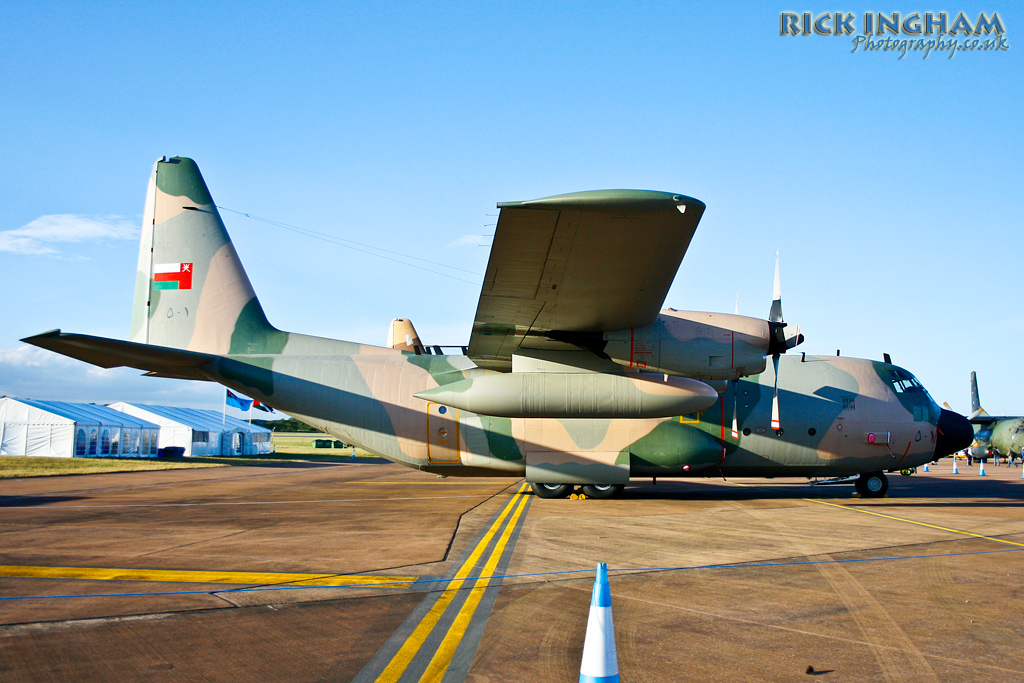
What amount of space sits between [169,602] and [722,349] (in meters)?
10.1

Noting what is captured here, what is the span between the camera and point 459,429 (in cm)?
1539

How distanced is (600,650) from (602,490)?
1270cm

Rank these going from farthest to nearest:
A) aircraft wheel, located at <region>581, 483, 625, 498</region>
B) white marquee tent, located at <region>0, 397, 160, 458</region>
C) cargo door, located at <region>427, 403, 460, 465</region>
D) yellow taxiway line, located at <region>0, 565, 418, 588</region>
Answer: white marquee tent, located at <region>0, 397, 160, 458</region>
aircraft wheel, located at <region>581, 483, 625, 498</region>
cargo door, located at <region>427, 403, 460, 465</region>
yellow taxiway line, located at <region>0, 565, 418, 588</region>

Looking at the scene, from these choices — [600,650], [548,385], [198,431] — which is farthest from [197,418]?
[600,650]

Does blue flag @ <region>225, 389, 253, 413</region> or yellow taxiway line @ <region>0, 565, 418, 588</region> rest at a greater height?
blue flag @ <region>225, 389, 253, 413</region>

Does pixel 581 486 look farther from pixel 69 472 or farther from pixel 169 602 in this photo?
pixel 69 472

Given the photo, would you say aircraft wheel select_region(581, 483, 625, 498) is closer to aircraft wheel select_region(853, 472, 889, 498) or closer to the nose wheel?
the nose wheel

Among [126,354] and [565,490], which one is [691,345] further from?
[126,354]

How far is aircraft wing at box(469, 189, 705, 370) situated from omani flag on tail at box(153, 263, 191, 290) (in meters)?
7.44


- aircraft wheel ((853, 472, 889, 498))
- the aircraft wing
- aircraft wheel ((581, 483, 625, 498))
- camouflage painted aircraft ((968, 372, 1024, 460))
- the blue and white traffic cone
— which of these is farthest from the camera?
camouflage painted aircraft ((968, 372, 1024, 460))

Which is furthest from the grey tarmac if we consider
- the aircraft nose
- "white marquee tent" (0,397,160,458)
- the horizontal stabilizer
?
"white marquee tent" (0,397,160,458)

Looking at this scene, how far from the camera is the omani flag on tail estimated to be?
15.6 meters

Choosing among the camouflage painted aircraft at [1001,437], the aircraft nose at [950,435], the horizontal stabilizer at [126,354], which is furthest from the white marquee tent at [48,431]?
the camouflage painted aircraft at [1001,437]

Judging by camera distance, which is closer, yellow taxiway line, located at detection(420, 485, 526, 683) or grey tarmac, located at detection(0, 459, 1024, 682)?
yellow taxiway line, located at detection(420, 485, 526, 683)
